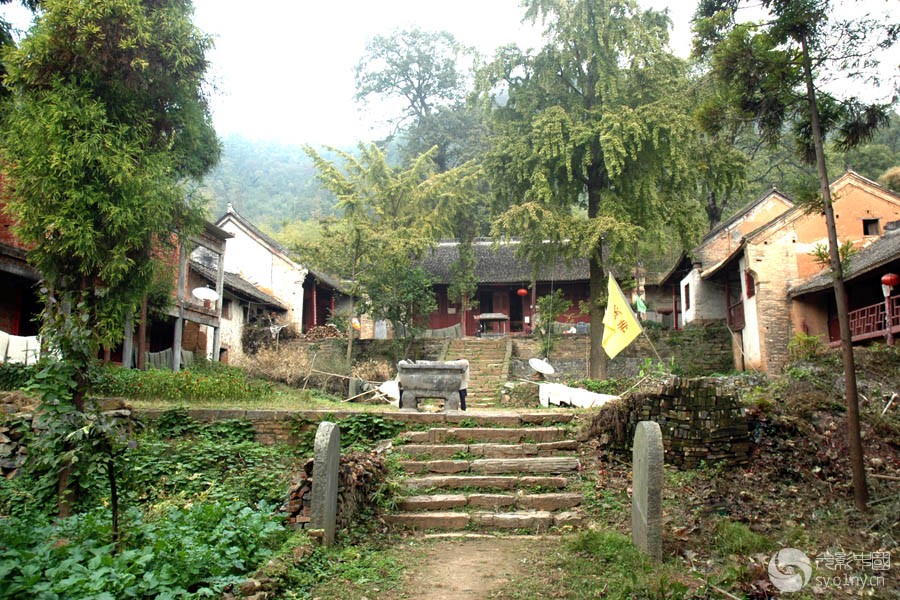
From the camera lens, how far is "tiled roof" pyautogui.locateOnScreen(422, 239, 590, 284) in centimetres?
2809

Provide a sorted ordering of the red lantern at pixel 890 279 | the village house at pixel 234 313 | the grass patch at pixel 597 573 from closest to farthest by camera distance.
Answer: the grass patch at pixel 597 573 → the red lantern at pixel 890 279 → the village house at pixel 234 313

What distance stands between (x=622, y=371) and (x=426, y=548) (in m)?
16.2

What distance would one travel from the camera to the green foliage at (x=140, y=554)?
4059 mm

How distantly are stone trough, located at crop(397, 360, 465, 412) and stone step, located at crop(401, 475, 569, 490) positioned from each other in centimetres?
351

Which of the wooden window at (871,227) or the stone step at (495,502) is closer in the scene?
the stone step at (495,502)

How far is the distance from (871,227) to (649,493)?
58.7ft

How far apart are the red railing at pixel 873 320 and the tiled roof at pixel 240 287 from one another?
17.3 metres

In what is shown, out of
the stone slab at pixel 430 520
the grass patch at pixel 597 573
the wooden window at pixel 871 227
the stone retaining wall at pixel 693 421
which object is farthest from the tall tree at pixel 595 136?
the grass patch at pixel 597 573

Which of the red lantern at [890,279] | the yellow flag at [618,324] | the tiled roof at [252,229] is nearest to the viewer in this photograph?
the yellow flag at [618,324]

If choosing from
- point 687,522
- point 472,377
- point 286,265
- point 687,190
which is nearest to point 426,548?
point 687,522

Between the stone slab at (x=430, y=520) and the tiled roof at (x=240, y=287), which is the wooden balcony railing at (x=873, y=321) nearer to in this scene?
the stone slab at (x=430, y=520)

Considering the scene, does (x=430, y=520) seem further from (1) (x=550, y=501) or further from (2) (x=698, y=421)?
(2) (x=698, y=421)

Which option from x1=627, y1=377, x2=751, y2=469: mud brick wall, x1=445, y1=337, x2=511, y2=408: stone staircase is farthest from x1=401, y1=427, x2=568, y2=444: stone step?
x1=445, y1=337, x2=511, y2=408: stone staircase

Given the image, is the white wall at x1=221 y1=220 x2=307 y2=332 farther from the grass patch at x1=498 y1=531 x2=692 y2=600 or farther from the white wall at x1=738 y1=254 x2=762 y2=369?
the grass patch at x1=498 y1=531 x2=692 y2=600
